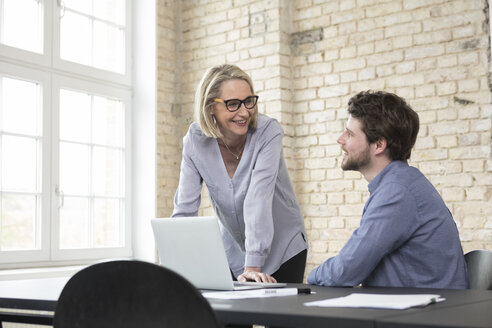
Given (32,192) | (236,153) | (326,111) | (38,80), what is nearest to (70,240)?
(32,192)

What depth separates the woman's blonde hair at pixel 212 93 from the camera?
8.53 feet

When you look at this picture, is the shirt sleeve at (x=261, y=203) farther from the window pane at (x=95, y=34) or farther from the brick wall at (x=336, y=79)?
the window pane at (x=95, y=34)

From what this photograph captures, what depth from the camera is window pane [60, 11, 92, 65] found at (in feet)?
16.3

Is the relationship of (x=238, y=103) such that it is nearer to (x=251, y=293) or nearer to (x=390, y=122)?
(x=390, y=122)

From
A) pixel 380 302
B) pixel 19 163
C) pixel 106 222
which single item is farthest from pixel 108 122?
pixel 380 302

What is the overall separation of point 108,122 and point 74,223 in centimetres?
89

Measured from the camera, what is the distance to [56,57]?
4848mm

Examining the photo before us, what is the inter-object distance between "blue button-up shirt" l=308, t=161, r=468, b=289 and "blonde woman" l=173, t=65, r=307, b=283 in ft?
1.81

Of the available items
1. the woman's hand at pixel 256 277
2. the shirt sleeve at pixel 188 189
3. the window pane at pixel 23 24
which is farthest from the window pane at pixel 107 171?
the woman's hand at pixel 256 277

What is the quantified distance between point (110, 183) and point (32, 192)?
789 mm

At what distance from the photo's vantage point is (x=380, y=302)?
139cm

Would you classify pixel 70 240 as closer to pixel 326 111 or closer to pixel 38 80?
pixel 38 80

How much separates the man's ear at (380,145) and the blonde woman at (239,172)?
0.48 m

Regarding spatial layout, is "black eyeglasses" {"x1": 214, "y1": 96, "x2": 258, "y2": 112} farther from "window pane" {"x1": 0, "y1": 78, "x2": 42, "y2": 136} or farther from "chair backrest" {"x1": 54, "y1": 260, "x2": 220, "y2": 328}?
"window pane" {"x1": 0, "y1": 78, "x2": 42, "y2": 136}
